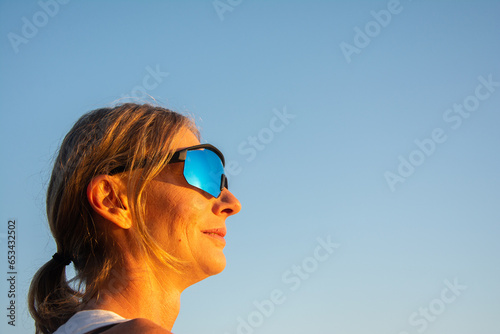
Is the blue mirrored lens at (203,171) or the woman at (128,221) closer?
the woman at (128,221)

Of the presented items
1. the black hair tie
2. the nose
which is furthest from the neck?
the nose

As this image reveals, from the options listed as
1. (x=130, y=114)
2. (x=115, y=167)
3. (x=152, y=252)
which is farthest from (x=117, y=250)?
(x=130, y=114)

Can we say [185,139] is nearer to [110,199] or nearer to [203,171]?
[203,171]

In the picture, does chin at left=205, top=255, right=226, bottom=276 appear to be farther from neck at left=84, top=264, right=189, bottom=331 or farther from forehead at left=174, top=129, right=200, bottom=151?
forehead at left=174, top=129, right=200, bottom=151

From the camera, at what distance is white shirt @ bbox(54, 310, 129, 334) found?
2507 millimetres

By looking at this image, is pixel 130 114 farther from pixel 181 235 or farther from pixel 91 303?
pixel 91 303

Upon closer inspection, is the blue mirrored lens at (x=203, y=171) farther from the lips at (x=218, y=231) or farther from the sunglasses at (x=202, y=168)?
the lips at (x=218, y=231)

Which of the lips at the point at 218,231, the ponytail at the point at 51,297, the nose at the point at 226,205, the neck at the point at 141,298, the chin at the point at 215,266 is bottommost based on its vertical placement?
the ponytail at the point at 51,297

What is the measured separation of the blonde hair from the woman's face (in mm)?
63

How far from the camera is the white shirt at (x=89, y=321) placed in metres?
2.51

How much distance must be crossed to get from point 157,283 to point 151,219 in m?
0.40

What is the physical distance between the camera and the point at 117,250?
3066 mm

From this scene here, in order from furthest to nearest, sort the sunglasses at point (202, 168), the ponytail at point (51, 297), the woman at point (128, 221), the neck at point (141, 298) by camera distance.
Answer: the sunglasses at point (202, 168), the ponytail at point (51, 297), the woman at point (128, 221), the neck at point (141, 298)

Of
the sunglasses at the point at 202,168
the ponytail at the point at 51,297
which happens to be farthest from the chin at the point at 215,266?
the ponytail at the point at 51,297
